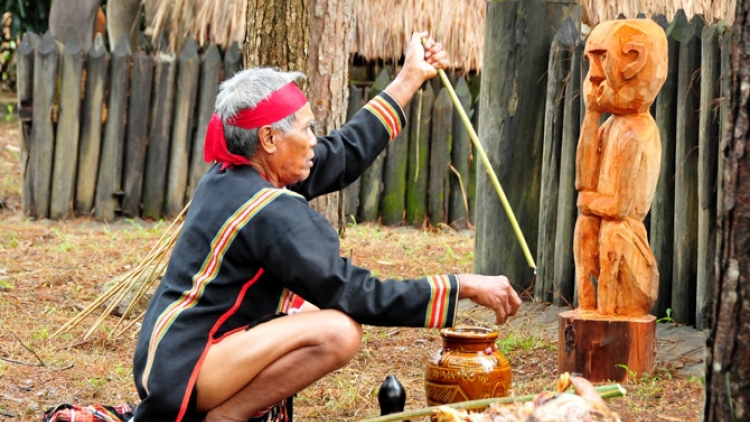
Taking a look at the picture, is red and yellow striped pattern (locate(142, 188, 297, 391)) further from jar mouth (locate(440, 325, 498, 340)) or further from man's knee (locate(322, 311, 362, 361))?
jar mouth (locate(440, 325, 498, 340))

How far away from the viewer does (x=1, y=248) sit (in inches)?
293

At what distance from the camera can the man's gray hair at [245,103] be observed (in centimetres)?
339

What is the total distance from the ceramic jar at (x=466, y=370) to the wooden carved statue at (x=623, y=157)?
103 centimetres

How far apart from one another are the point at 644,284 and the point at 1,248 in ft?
17.1

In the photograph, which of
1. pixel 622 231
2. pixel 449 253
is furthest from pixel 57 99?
pixel 622 231

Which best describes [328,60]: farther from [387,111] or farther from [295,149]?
[295,149]

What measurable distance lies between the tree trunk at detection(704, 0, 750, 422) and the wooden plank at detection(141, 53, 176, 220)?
22.3 feet

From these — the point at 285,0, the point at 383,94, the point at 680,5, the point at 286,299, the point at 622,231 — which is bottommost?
the point at 286,299

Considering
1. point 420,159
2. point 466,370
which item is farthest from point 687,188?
point 420,159

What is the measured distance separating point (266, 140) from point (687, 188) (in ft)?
8.32

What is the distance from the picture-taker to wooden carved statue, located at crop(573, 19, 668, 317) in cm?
422

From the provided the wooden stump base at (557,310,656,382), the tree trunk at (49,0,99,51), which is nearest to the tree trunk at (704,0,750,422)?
the wooden stump base at (557,310,656,382)

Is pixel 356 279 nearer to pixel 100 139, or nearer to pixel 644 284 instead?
pixel 644 284

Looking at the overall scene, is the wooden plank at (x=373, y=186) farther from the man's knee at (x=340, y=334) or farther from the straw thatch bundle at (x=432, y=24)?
the man's knee at (x=340, y=334)
